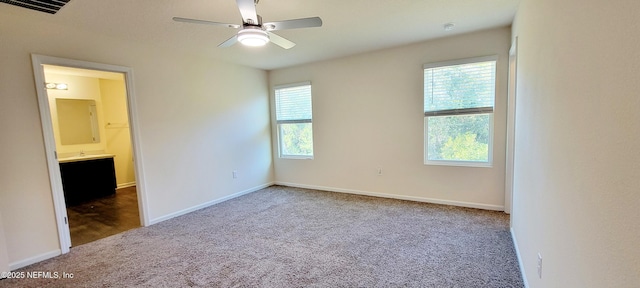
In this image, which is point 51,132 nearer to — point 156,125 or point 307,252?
point 156,125

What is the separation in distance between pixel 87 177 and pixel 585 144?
6.76 metres

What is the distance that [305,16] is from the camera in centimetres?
276

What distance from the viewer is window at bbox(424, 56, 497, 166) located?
3533 millimetres

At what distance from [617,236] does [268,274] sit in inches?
85.6

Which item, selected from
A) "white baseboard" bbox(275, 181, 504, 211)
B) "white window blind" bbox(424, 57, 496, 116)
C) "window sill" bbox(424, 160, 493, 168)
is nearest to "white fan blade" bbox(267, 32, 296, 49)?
"white window blind" bbox(424, 57, 496, 116)

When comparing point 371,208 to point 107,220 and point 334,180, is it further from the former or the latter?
point 107,220

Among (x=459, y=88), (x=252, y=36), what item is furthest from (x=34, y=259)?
(x=459, y=88)

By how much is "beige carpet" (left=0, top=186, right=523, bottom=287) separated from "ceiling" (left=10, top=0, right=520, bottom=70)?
7.73 ft

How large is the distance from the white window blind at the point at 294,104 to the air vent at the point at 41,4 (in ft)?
10.9

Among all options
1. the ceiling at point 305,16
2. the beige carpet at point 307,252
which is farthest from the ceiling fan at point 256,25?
the beige carpet at point 307,252

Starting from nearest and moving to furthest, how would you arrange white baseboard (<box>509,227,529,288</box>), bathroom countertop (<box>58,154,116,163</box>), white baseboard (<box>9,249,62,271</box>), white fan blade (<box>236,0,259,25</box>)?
1. white fan blade (<box>236,0,259,25</box>)
2. white baseboard (<box>509,227,529,288</box>)
3. white baseboard (<box>9,249,62,271</box>)
4. bathroom countertop (<box>58,154,116,163</box>)

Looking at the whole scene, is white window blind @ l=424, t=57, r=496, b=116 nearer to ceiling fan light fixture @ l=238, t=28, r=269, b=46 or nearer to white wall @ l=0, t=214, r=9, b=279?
ceiling fan light fixture @ l=238, t=28, r=269, b=46

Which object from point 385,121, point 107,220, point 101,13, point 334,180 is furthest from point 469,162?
point 107,220

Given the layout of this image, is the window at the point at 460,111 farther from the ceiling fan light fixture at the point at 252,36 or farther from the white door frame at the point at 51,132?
the white door frame at the point at 51,132
